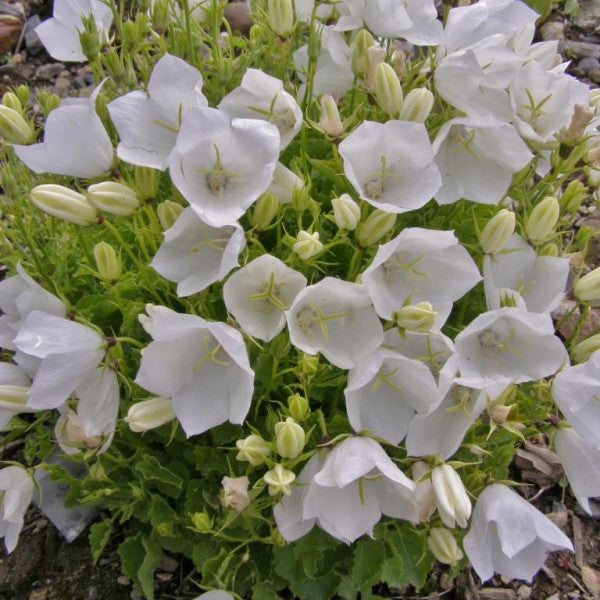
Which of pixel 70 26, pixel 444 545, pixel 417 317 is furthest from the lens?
pixel 70 26

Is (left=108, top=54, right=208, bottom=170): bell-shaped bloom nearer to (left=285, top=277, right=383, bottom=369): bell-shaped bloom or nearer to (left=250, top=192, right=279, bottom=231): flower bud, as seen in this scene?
(left=250, top=192, right=279, bottom=231): flower bud

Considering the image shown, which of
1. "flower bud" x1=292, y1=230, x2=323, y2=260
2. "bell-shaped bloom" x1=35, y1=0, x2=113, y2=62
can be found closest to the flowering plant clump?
"flower bud" x1=292, y1=230, x2=323, y2=260

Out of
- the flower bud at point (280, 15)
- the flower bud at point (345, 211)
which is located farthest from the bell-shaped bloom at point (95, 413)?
the flower bud at point (280, 15)

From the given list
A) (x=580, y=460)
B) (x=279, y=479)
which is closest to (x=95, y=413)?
(x=279, y=479)

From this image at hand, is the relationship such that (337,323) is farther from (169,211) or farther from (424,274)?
(169,211)

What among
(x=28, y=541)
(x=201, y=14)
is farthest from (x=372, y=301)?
(x=28, y=541)

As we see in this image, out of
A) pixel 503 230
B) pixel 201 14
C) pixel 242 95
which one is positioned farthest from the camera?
pixel 201 14

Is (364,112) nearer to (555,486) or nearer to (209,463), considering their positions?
(209,463)
